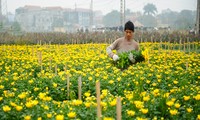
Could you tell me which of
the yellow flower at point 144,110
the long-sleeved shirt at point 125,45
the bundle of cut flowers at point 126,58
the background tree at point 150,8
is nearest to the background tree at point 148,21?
the background tree at point 150,8

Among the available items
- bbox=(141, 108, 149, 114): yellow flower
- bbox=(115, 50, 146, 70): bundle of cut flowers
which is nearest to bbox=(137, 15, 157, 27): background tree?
bbox=(115, 50, 146, 70): bundle of cut flowers

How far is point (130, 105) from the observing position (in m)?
3.67

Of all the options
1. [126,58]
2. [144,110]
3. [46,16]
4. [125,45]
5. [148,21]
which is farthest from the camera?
[46,16]

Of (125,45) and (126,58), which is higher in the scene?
(125,45)

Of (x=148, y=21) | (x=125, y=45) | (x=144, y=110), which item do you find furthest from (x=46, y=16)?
(x=144, y=110)

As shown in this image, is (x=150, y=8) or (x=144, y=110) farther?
(x=150, y=8)

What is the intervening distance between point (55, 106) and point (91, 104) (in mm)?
500

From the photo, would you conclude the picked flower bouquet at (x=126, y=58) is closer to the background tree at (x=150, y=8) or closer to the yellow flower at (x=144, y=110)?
the yellow flower at (x=144, y=110)

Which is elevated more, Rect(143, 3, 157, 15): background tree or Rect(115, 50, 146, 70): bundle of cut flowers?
Rect(143, 3, 157, 15): background tree

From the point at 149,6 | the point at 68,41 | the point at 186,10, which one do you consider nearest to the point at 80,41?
the point at 68,41

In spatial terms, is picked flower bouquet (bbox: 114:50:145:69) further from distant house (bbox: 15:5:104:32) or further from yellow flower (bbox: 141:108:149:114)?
distant house (bbox: 15:5:104:32)

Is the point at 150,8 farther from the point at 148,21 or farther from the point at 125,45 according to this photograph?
the point at 125,45

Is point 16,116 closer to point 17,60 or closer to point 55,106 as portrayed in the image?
point 55,106

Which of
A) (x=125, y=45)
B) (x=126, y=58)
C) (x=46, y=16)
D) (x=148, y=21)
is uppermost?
(x=46, y=16)
